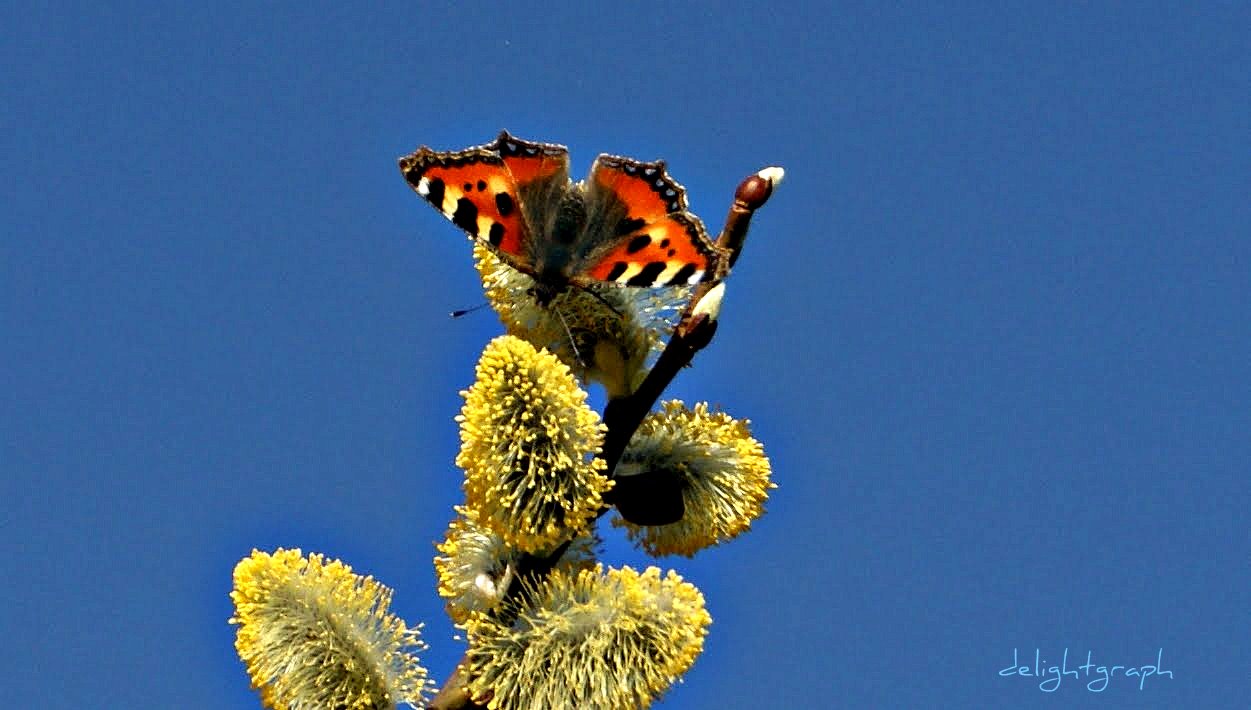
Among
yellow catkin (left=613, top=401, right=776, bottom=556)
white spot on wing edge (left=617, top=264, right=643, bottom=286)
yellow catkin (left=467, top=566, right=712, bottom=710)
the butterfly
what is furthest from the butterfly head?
yellow catkin (left=467, top=566, right=712, bottom=710)

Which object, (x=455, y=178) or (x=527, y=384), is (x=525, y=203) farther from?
(x=527, y=384)

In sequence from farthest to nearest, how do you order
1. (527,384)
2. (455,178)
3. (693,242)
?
(455,178) < (693,242) < (527,384)

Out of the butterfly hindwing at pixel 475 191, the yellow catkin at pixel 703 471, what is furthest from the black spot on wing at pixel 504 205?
the yellow catkin at pixel 703 471

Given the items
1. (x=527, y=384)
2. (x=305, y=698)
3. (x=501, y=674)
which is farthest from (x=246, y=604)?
(x=527, y=384)

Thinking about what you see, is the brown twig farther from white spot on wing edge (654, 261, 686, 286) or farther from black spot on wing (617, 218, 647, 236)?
black spot on wing (617, 218, 647, 236)

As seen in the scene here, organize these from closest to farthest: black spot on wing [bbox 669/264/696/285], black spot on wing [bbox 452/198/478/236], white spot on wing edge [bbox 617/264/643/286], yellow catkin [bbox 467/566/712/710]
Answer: yellow catkin [bbox 467/566/712/710], black spot on wing [bbox 669/264/696/285], white spot on wing edge [bbox 617/264/643/286], black spot on wing [bbox 452/198/478/236]

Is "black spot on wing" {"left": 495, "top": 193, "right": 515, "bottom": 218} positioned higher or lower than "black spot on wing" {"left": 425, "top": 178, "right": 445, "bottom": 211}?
higher
